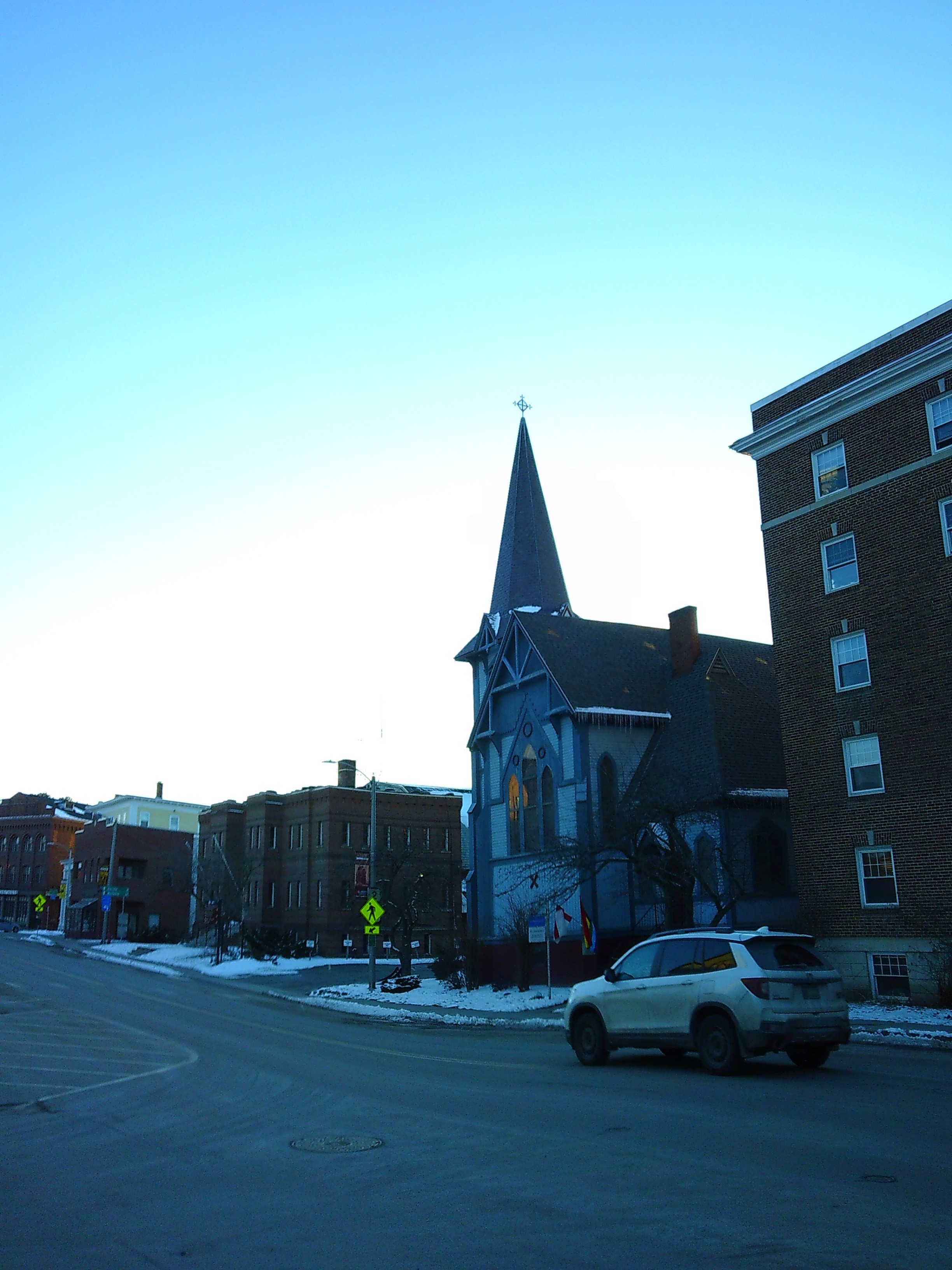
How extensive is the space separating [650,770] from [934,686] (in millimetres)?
11749

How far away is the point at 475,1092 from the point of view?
12.7m

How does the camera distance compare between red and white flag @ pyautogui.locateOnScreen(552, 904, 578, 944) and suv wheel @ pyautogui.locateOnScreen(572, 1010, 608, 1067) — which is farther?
red and white flag @ pyautogui.locateOnScreen(552, 904, 578, 944)

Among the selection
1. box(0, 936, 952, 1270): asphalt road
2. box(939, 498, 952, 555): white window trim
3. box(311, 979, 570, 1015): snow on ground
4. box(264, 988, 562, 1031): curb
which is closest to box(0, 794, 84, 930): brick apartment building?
box(311, 979, 570, 1015): snow on ground

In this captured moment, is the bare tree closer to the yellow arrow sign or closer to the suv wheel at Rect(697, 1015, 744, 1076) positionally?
the yellow arrow sign

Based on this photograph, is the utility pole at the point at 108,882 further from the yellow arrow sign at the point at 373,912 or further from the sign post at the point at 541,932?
the sign post at the point at 541,932

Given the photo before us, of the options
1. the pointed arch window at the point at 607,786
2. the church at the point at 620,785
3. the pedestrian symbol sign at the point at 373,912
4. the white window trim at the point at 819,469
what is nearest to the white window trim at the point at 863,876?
the church at the point at 620,785

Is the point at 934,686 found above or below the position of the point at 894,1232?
above

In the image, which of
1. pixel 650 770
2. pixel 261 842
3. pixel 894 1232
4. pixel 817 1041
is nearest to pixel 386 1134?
pixel 894 1232

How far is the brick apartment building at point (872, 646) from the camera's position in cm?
2384

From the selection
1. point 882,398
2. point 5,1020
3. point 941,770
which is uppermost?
point 882,398

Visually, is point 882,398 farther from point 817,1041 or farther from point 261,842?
point 261,842

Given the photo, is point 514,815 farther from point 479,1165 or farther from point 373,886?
point 479,1165

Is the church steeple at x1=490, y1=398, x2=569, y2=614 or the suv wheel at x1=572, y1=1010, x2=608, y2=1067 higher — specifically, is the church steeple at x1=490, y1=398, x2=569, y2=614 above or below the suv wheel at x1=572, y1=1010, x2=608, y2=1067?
above

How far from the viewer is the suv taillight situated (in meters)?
12.9
